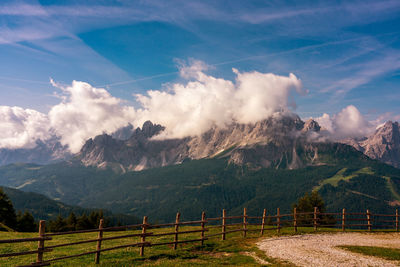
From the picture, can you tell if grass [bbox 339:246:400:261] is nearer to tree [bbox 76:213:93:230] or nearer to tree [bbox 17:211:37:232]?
tree [bbox 17:211:37:232]

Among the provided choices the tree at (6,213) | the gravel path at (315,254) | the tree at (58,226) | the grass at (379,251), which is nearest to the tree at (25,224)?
the tree at (6,213)

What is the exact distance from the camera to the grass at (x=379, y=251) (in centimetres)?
2336

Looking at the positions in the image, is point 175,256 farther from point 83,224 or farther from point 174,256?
point 83,224

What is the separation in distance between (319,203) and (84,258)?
238ft

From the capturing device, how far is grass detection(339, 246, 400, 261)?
23.4 m

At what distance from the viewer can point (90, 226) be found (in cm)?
8425

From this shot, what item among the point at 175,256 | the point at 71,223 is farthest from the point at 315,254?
the point at 71,223

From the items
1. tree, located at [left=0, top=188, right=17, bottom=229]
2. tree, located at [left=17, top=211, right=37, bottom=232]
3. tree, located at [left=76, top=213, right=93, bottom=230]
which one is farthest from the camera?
tree, located at [left=76, top=213, right=93, bottom=230]

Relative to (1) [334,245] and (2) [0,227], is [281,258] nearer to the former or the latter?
(1) [334,245]

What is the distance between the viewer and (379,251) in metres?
25.1

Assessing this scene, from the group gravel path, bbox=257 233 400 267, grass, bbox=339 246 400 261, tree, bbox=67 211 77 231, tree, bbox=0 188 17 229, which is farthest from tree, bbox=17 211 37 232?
grass, bbox=339 246 400 261

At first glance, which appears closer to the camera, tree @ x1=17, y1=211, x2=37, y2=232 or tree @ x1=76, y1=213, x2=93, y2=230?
tree @ x1=17, y1=211, x2=37, y2=232

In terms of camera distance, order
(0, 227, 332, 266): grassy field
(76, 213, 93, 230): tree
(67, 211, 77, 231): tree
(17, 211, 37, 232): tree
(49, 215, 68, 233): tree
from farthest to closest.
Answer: (67, 211, 77, 231): tree
(76, 213, 93, 230): tree
(49, 215, 68, 233): tree
(17, 211, 37, 232): tree
(0, 227, 332, 266): grassy field

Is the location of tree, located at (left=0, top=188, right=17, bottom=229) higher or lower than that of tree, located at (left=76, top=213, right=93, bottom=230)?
higher
